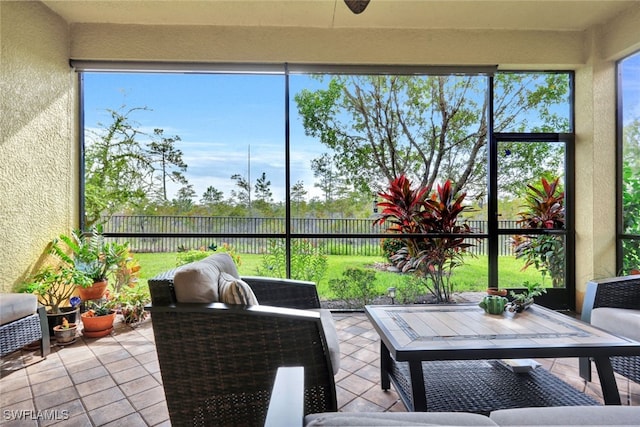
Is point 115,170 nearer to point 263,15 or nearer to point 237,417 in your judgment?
point 263,15

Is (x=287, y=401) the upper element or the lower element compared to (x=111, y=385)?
upper

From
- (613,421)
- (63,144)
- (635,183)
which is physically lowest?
(613,421)

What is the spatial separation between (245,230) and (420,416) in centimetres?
303

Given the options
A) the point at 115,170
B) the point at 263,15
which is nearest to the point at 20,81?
the point at 115,170

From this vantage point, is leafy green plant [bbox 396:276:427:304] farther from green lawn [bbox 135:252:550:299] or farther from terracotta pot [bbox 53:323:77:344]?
terracotta pot [bbox 53:323:77:344]

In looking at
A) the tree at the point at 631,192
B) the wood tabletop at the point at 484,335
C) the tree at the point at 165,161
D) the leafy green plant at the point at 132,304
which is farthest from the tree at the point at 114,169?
the tree at the point at 631,192

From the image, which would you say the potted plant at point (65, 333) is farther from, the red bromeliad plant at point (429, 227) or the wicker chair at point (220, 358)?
the red bromeliad plant at point (429, 227)

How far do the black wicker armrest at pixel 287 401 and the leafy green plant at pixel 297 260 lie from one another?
8.88 ft

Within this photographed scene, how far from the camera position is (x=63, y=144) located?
3.28 meters

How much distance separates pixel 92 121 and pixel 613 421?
4398mm

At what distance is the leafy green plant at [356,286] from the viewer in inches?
142

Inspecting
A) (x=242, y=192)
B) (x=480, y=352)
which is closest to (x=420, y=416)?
(x=480, y=352)

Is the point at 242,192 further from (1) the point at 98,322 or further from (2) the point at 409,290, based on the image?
(2) the point at 409,290

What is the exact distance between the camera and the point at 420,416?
0.71 meters
